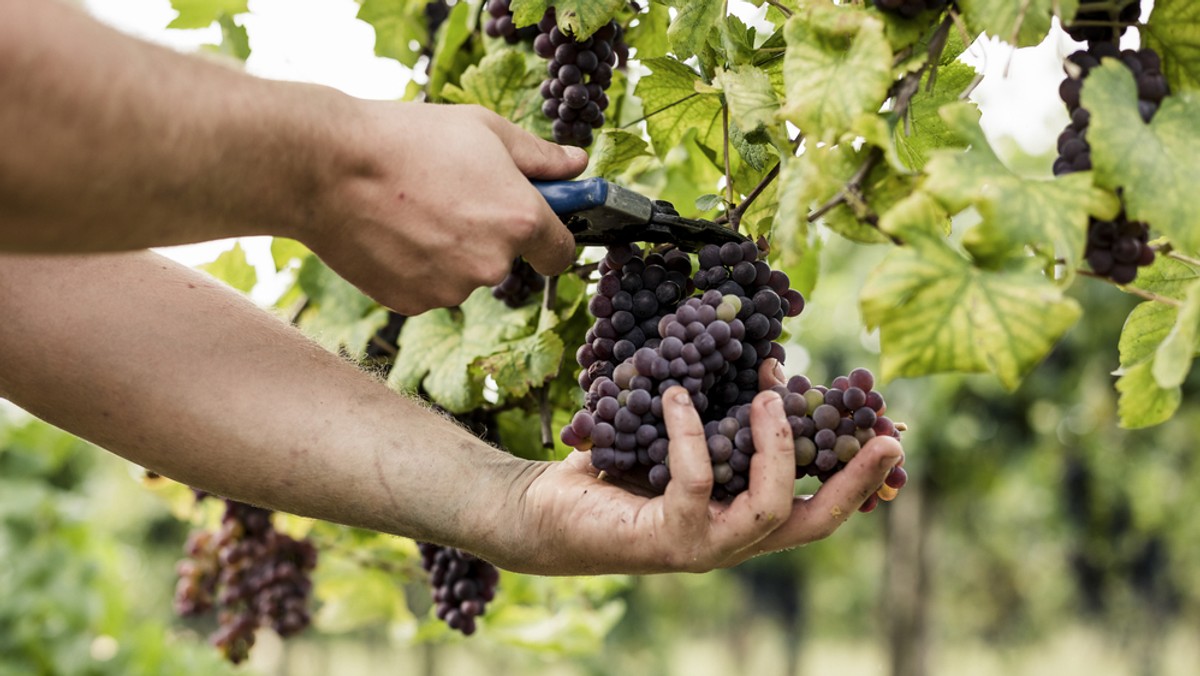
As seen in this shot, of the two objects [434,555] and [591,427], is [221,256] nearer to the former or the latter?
[434,555]

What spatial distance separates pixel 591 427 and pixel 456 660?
2570 cm

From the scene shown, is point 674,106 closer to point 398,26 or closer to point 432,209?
point 432,209

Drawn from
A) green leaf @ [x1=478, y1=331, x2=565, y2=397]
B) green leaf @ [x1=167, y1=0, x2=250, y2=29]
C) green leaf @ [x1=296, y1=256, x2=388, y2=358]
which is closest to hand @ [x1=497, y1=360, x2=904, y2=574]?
green leaf @ [x1=478, y1=331, x2=565, y2=397]

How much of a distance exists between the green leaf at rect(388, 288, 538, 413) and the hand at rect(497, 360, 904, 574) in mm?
434

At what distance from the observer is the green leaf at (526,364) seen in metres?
1.43

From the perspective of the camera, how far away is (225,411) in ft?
4.23

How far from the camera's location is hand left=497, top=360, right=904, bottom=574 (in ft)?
3.11

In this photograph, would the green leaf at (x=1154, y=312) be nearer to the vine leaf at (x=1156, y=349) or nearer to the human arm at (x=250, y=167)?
the vine leaf at (x=1156, y=349)

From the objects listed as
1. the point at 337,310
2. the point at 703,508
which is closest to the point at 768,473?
the point at 703,508

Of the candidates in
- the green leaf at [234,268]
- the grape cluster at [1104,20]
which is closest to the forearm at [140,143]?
the grape cluster at [1104,20]

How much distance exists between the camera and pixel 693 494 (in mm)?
957

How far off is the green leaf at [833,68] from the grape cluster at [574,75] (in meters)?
0.45

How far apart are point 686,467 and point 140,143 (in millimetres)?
536

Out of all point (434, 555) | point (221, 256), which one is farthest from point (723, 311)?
point (221, 256)
